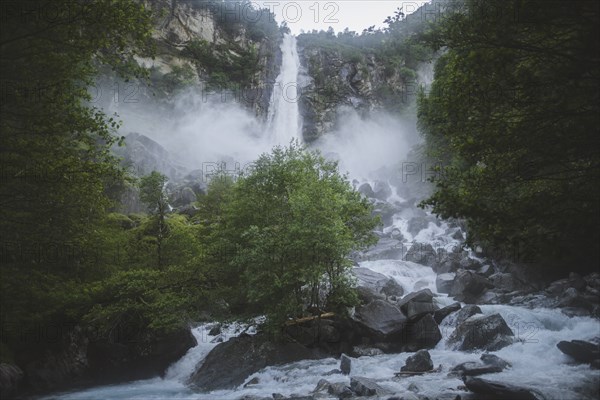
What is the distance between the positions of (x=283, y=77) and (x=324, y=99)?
27.8ft

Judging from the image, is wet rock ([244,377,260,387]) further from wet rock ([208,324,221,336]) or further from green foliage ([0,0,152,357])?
green foliage ([0,0,152,357])

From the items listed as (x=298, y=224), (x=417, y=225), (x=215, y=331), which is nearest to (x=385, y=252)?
(x=417, y=225)

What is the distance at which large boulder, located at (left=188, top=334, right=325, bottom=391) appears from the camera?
1424cm

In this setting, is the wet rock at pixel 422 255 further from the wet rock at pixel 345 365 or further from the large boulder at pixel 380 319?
the wet rock at pixel 345 365

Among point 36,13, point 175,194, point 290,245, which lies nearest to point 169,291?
point 290,245

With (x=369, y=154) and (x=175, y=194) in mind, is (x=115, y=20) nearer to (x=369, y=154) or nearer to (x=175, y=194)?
(x=175, y=194)

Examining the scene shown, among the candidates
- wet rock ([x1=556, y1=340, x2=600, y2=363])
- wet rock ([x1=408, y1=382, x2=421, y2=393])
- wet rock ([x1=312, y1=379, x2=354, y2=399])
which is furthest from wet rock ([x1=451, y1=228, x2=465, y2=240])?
wet rock ([x1=312, y1=379, x2=354, y2=399])

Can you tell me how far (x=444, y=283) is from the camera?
79.9 ft

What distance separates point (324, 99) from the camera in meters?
70.6

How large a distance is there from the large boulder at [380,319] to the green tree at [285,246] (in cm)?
126

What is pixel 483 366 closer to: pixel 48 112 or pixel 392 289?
pixel 392 289

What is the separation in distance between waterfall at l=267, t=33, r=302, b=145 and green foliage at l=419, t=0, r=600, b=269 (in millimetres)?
55613

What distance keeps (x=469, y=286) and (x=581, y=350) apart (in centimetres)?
949

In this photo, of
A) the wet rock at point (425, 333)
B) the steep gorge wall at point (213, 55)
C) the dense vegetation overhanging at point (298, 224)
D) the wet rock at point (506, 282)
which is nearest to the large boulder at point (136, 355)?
the dense vegetation overhanging at point (298, 224)
